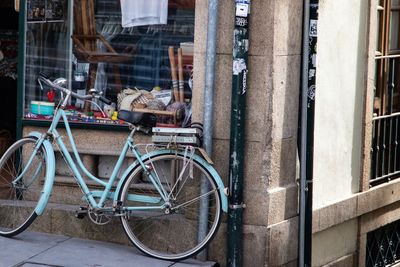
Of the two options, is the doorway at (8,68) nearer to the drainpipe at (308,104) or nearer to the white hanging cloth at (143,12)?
the white hanging cloth at (143,12)

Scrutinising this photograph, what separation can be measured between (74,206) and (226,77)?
1.81 meters

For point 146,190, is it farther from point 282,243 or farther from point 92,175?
point 282,243

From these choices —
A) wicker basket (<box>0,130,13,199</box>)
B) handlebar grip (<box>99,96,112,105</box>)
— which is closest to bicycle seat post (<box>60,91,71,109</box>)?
handlebar grip (<box>99,96,112,105</box>)

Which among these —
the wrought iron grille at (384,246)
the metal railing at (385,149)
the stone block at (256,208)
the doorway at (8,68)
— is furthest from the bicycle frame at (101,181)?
the wrought iron grille at (384,246)

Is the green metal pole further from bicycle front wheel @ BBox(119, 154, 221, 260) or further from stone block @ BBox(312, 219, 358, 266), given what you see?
stone block @ BBox(312, 219, 358, 266)

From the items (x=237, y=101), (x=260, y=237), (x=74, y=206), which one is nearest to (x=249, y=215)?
(x=260, y=237)

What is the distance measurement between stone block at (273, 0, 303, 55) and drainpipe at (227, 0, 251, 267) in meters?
0.27

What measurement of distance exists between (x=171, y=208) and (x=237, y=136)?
0.76 meters

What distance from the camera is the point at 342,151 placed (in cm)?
938

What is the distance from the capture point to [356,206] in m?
9.59

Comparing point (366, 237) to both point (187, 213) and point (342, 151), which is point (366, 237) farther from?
point (187, 213)

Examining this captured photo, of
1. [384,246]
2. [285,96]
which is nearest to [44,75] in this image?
[285,96]

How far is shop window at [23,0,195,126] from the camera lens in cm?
873

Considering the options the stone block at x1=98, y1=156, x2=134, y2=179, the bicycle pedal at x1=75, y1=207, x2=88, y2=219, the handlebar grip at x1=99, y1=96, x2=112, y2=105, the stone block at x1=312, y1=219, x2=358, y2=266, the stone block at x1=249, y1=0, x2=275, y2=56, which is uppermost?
the stone block at x1=249, y1=0, x2=275, y2=56
